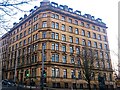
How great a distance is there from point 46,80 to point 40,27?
1411 centimetres

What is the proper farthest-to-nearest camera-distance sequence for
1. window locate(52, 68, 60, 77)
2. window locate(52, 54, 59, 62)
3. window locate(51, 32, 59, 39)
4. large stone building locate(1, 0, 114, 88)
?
window locate(51, 32, 59, 39)
window locate(52, 54, 59, 62)
large stone building locate(1, 0, 114, 88)
window locate(52, 68, 60, 77)

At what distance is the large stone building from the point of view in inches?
1713

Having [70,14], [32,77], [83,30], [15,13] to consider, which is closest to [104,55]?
[83,30]

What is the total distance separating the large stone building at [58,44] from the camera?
143 ft

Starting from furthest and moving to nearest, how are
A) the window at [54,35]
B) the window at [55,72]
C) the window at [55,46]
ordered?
the window at [54,35] < the window at [55,46] < the window at [55,72]

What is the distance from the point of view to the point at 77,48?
49.9 meters

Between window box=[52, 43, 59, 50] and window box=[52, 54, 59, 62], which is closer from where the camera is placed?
window box=[52, 54, 59, 62]

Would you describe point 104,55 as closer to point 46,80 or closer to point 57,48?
point 57,48

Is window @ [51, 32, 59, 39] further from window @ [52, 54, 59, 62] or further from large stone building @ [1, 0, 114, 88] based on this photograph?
window @ [52, 54, 59, 62]

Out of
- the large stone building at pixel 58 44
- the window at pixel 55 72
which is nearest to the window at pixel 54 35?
the large stone building at pixel 58 44

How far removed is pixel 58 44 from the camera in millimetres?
45812

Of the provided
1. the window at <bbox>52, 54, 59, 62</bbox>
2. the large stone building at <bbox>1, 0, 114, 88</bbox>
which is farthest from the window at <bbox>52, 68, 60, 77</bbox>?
the window at <bbox>52, 54, 59, 62</bbox>

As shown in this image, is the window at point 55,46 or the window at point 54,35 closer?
the window at point 55,46

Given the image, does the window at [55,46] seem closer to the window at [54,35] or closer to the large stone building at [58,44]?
the large stone building at [58,44]
